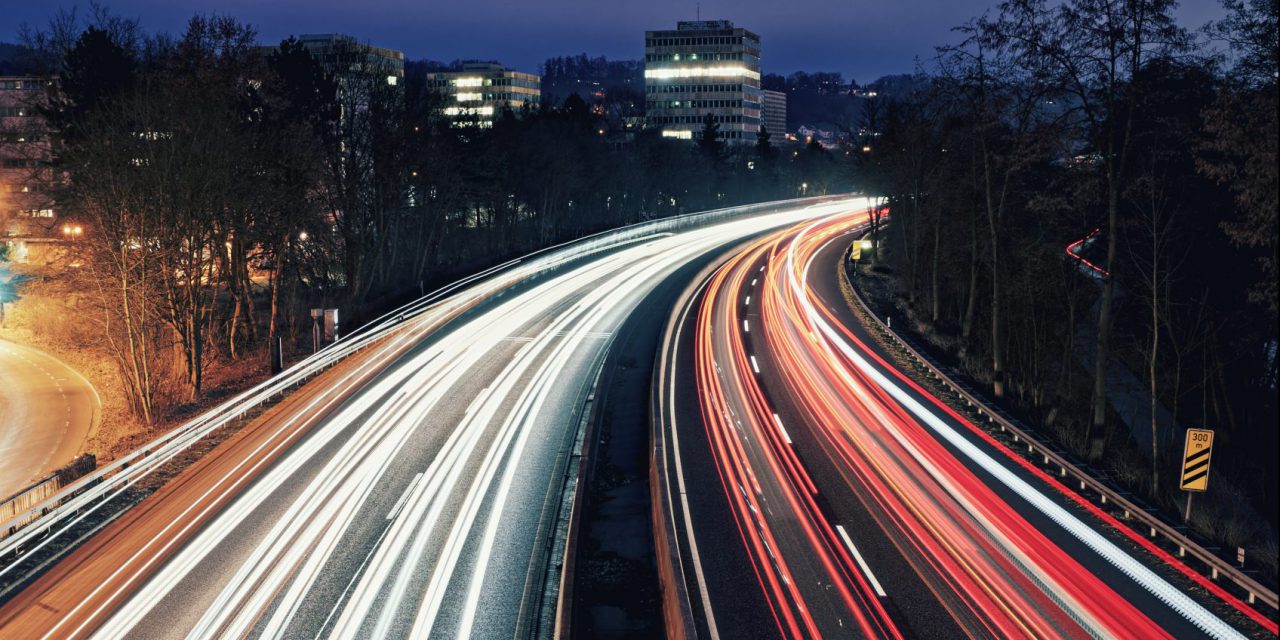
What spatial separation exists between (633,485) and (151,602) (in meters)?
9.76

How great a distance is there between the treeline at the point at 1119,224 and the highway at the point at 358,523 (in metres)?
13.8

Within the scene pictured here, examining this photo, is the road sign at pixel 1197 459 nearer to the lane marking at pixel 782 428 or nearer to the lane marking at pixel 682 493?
the lane marking at pixel 782 428

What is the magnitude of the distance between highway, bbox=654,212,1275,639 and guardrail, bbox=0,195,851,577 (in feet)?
35.7

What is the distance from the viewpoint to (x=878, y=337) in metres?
34.6

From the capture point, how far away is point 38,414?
114 ft

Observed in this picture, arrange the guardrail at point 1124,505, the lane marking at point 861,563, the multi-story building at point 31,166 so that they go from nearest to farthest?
the guardrail at point 1124,505 < the lane marking at point 861,563 < the multi-story building at point 31,166

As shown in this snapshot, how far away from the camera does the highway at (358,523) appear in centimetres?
1248

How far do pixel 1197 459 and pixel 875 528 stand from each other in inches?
235

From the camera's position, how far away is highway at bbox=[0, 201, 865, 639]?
1248 centimetres

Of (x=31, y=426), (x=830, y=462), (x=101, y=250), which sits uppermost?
(x=101, y=250)

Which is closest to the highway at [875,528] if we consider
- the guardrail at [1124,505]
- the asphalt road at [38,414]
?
the guardrail at [1124,505]

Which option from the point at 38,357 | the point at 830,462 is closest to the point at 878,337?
the point at 830,462

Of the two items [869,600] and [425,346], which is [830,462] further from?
[425,346]

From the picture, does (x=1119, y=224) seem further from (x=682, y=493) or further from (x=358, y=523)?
(x=358, y=523)
